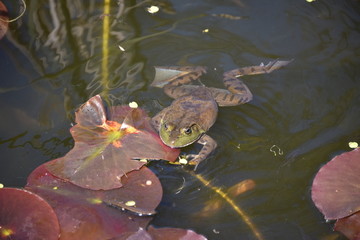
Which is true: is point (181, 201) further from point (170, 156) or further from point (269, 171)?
point (269, 171)

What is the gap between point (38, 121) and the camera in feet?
11.1

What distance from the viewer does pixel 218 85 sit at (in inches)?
152

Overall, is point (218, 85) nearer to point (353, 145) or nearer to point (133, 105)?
point (133, 105)

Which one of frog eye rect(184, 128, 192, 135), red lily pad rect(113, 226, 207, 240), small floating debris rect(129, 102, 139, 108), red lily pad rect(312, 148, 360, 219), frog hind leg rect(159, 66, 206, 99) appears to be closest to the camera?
red lily pad rect(113, 226, 207, 240)

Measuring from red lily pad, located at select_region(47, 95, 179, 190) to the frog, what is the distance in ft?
0.40

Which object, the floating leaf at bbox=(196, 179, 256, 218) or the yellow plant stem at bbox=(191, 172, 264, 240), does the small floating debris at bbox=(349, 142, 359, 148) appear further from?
the yellow plant stem at bbox=(191, 172, 264, 240)

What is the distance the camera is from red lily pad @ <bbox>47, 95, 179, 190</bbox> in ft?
8.76

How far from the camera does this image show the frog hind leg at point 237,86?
11.8ft

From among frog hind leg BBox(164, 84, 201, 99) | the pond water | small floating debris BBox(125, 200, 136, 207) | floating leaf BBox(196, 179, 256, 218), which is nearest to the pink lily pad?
the pond water

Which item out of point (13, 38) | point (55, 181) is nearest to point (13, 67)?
point (13, 38)

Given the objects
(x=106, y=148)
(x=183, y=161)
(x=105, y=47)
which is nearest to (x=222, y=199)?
(x=183, y=161)

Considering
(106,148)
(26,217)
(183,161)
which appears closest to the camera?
(26,217)

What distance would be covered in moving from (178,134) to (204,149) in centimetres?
23

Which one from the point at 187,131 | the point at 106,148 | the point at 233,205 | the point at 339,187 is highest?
the point at 339,187
